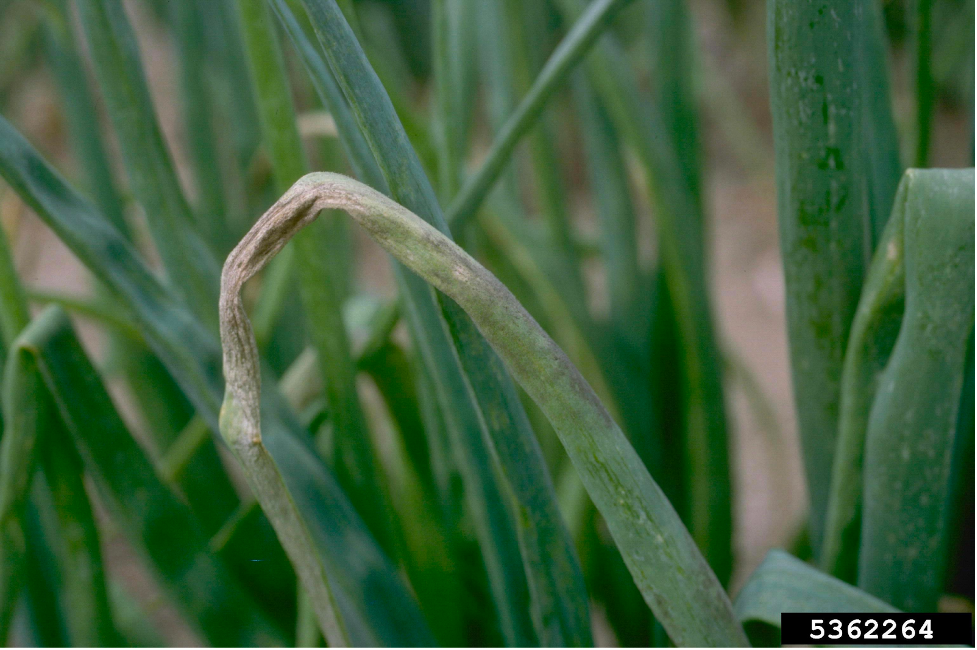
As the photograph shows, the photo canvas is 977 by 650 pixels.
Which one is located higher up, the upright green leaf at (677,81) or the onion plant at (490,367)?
the upright green leaf at (677,81)

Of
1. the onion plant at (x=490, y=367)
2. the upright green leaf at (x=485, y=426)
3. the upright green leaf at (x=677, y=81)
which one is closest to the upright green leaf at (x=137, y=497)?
the onion plant at (x=490, y=367)

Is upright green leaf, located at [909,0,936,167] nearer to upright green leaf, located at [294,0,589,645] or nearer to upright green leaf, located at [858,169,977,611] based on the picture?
upright green leaf, located at [858,169,977,611]

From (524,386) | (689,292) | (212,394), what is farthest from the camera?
(689,292)

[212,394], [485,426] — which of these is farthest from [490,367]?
[212,394]

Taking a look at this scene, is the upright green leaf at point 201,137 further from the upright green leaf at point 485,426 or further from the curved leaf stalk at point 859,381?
the curved leaf stalk at point 859,381

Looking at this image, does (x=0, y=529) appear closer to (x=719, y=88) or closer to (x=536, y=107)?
(x=536, y=107)

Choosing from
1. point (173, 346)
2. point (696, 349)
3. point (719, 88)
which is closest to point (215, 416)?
point (173, 346)

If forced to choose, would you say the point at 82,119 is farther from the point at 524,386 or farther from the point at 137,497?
the point at 524,386
